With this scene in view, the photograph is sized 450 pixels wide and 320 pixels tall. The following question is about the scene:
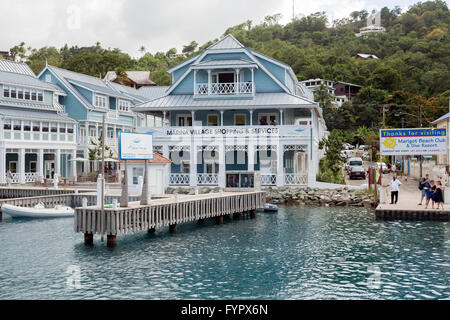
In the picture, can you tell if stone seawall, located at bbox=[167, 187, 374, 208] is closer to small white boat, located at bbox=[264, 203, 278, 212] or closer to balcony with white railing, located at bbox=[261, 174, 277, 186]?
balcony with white railing, located at bbox=[261, 174, 277, 186]

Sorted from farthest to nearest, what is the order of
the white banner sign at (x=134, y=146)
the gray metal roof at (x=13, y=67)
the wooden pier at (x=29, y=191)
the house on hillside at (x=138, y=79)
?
the house on hillside at (x=138, y=79) < the gray metal roof at (x=13, y=67) < the wooden pier at (x=29, y=191) < the white banner sign at (x=134, y=146)

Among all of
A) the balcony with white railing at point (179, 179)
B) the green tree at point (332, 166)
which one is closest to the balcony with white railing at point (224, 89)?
the balcony with white railing at point (179, 179)

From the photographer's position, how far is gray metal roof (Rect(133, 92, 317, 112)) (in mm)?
43094

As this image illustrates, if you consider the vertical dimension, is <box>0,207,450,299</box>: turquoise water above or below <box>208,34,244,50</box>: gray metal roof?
below

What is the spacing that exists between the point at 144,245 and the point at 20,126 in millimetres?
33539

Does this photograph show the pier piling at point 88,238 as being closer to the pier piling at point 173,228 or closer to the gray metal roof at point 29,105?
the pier piling at point 173,228

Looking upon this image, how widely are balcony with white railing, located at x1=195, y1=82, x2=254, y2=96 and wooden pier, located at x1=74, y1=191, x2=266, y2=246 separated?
40.8 feet

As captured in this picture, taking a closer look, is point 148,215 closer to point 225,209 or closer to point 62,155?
point 225,209

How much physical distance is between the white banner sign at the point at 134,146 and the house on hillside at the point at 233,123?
15.9 meters

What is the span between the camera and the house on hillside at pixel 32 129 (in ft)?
166

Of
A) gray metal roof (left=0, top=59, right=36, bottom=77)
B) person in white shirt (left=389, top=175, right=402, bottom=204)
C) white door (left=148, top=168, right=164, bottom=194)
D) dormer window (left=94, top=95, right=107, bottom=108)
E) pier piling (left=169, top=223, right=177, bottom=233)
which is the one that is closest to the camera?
pier piling (left=169, top=223, right=177, bottom=233)

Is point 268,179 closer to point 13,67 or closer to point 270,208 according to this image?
point 270,208

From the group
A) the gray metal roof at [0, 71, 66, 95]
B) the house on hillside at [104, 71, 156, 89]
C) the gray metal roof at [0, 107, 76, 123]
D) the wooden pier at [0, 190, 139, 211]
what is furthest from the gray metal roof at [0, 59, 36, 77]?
the house on hillside at [104, 71, 156, 89]
